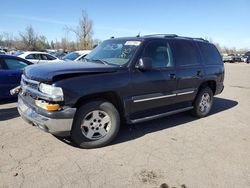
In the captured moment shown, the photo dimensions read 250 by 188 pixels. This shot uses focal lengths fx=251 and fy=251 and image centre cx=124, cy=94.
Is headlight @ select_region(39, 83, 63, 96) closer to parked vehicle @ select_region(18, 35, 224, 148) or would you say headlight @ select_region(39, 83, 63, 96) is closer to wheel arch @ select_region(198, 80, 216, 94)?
parked vehicle @ select_region(18, 35, 224, 148)

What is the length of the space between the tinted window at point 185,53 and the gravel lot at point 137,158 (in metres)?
1.45

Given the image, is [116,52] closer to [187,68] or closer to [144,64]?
[144,64]

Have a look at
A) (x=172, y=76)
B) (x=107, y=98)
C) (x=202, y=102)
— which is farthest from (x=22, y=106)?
(x=202, y=102)

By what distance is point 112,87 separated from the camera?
13.8 feet

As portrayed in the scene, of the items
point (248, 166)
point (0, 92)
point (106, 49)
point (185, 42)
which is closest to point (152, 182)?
point (248, 166)

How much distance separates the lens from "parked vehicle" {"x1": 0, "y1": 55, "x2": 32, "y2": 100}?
7.07 meters

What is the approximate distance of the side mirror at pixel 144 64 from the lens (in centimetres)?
445

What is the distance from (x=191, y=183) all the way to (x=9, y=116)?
4.48 m

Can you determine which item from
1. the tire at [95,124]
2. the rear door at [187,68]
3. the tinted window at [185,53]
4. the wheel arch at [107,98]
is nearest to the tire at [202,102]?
the rear door at [187,68]

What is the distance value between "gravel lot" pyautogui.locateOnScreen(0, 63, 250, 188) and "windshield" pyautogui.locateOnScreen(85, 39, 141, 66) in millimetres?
1487

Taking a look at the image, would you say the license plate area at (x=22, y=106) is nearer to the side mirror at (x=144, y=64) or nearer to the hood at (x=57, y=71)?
the hood at (x=57, y=71)

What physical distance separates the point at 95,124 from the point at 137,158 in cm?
91

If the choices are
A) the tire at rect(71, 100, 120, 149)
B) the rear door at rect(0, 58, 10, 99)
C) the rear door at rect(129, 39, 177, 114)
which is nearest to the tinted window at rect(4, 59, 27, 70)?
the rear door at rect(0, 58, 10, 99)

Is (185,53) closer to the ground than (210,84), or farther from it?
farther from it
